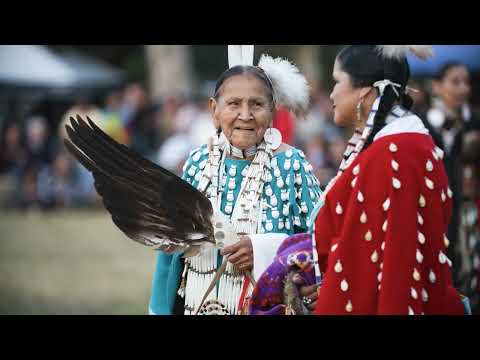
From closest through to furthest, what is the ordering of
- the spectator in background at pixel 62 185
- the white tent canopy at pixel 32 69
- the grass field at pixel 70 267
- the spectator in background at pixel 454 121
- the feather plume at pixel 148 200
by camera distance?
the feather plume at pixel 148 200
the spectator in background at pixel 454 121
the grass field at pixel 70 267
the spectator in background at pixel 62 185
the white tent canopy at pixel 32 69

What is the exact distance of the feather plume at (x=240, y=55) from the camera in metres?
3.66

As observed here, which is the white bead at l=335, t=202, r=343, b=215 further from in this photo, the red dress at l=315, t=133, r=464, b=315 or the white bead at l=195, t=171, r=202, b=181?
the white bead at l=195, t=171, r=202, b=181

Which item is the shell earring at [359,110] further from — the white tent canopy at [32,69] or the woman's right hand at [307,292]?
the white tent canopy at [32,69]

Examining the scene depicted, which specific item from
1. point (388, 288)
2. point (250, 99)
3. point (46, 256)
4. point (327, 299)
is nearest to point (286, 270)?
point (327, 299)

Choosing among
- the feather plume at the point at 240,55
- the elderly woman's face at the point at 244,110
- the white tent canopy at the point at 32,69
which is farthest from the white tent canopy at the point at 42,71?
the elderly woman's face at the point at 244,110

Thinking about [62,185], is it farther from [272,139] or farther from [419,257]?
[419,257]

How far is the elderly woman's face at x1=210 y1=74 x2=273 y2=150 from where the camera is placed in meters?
3.58

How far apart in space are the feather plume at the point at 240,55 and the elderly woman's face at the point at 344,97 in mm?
473

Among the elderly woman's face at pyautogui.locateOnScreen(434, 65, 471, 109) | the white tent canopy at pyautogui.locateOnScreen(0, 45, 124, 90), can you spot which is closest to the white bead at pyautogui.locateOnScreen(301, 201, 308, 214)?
the elderly woman's face at pyautogui.locateOnScreen(434, 65, 471, 109)

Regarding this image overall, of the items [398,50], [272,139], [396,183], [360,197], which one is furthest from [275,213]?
[398,50]

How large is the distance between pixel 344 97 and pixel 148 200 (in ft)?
3.28

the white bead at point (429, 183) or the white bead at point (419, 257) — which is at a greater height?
the white bead at point (429, 183)
